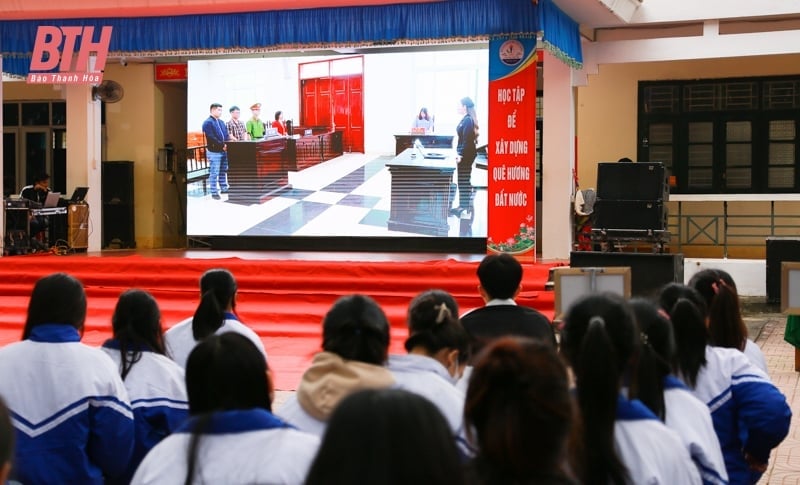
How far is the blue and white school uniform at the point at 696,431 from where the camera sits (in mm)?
Answer: 2328

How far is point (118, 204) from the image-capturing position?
1534 centimetres

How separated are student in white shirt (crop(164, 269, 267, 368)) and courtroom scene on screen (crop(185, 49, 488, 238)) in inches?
358

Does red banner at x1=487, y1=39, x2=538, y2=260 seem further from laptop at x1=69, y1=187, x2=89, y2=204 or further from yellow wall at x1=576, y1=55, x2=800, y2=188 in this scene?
laptop at x1=69, y1=187, x2=89, y2=204

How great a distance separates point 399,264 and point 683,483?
8.17 m

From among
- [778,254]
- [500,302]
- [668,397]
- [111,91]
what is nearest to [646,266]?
[778,254]

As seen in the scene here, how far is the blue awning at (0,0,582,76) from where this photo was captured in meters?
10.6

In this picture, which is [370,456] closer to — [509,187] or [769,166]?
[509,187]

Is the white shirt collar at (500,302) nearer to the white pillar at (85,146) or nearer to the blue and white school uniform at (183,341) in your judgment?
the blue and white school uniform at (183,341)

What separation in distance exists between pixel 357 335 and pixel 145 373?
1.17 metres

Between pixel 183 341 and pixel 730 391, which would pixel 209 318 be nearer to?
pixel 183 341

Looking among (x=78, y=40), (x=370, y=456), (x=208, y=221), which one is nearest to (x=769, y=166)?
(x=208, y=221)

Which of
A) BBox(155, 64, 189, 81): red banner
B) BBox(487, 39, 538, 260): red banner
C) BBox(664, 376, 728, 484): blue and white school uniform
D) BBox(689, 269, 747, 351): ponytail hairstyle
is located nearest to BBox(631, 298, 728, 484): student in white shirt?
BBox(664, 376, 728, 484): blue and white school uniform

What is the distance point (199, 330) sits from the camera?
4.06 metres

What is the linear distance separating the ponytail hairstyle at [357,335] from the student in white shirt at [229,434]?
386mm
